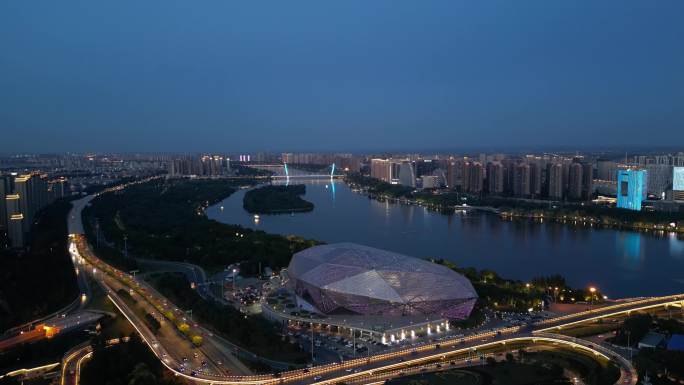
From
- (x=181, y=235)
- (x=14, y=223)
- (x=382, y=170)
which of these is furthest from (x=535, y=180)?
(x=14, y=223)

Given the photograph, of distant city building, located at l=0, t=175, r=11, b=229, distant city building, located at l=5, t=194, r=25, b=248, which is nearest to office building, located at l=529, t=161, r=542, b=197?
distant city building, located at l=5, t=194, r=25, b=248

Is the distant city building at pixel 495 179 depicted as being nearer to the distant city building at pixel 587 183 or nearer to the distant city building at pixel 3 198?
the distant city building at pixel 587 183

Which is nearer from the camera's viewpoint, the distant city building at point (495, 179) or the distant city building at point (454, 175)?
the distant city building at point (495, 179)

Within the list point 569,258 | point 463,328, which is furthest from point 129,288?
point 569,258

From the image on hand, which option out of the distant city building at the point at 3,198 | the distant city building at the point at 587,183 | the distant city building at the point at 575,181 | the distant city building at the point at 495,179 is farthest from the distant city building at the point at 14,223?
the distant city building at the point at 587,183

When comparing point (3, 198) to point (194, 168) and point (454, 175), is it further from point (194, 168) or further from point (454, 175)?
point (194, 168)

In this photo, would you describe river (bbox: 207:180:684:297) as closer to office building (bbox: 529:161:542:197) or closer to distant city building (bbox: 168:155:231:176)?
office building (bbox: 529:161:542:197)
